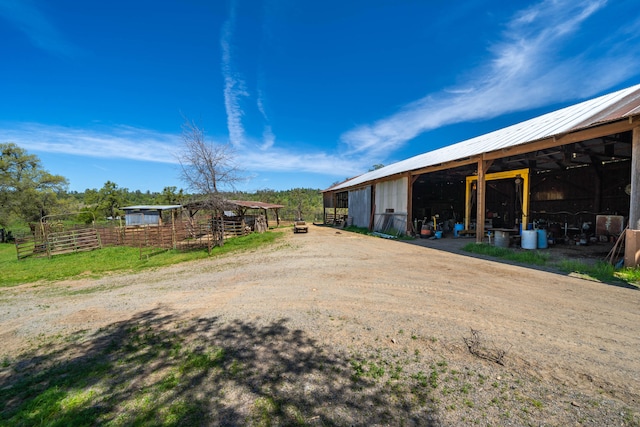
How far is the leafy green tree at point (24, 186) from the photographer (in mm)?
25062

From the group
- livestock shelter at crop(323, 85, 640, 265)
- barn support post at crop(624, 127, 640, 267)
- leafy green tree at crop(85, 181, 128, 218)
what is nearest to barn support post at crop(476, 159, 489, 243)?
livestock shelter at crop(323, 85, 640, 265)

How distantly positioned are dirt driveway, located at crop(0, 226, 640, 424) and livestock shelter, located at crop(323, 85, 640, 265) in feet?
10.9

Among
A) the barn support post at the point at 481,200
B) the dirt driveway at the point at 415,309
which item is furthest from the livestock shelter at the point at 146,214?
the barn support post at the point at 481,200

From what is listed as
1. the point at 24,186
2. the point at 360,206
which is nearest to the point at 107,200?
the point at 24,186

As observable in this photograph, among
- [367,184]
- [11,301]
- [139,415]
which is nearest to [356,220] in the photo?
[367,184]

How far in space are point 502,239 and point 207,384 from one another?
1055 centimetres

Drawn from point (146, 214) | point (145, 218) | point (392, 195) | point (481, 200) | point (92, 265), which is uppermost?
point (392, 195)

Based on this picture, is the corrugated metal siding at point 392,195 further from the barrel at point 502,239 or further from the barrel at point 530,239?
the barrel at point 530,239

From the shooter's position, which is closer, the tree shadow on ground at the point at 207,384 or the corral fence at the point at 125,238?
the tree shadow on ground at the point at 207,384

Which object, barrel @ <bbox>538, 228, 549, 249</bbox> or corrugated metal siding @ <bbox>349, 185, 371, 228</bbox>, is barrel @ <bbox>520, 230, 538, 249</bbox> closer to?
barrel @ <bbox>538, 228, 549, 249</bbox>

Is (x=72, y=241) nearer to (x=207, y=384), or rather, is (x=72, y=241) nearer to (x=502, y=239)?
(x=207, y=384)

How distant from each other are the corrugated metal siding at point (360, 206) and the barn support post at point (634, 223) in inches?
524

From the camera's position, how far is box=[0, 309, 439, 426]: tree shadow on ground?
2.04 metres

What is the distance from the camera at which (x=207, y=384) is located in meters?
2.42
